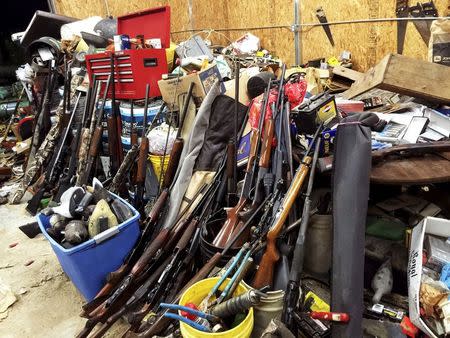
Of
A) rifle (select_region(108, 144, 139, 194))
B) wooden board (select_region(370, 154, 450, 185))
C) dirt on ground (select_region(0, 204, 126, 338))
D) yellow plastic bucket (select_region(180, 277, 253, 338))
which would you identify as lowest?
dirt on ground (select_region(0, 204, 126, 338))

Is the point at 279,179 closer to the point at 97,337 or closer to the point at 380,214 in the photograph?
the point at 380,214

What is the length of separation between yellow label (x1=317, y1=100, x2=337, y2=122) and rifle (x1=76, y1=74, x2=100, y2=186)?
2.23m

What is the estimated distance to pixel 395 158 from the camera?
6.61ft

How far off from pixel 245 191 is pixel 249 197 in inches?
2.0

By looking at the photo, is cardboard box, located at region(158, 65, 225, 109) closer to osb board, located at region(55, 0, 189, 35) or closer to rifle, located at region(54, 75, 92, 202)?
rifle, located at region(54, 75, 92, 202)

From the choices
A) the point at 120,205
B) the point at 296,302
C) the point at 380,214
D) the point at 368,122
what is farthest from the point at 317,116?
the point at 120,205

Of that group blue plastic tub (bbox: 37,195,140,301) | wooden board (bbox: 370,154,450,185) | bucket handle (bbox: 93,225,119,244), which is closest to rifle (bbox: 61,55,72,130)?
blue plastic tub (bbox: 37,195,140,301)

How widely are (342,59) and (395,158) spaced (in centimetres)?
283

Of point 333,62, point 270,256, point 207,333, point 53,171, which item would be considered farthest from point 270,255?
point 333,62

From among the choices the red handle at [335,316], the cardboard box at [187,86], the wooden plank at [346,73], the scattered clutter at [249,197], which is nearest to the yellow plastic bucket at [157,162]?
the scattered clutter at [249,197]

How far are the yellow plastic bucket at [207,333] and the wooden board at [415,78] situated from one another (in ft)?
6.44

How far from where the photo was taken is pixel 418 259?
1689 millimetres

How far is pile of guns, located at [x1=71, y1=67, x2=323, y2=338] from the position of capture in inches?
71.8

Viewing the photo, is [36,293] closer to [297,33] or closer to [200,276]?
[200,276]
